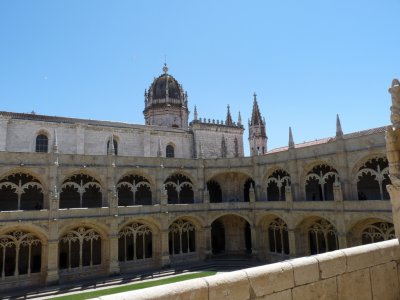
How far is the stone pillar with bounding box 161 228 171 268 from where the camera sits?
2861 centimetres

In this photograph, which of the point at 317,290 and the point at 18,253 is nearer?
the point at 317,290

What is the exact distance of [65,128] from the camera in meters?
31.5

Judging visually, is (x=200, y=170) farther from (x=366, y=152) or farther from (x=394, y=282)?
(x=394, y=282)

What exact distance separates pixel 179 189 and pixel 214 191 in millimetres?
5061

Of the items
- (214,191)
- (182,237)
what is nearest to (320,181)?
(214,191)

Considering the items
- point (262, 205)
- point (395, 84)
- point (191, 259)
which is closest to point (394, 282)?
point (395, 84)

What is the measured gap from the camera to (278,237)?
29.5 meters

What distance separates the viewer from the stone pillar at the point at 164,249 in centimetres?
2861

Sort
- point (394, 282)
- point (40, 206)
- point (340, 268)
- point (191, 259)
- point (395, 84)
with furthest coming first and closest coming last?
point (191, 259) → point (40, 206) → point (395, 84) → point (394, 282) → point (340, 268)

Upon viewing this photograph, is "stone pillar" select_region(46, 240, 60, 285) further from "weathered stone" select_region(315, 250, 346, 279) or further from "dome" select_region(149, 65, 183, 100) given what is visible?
"weathered stone" select_region(315, 250, 346, 279)

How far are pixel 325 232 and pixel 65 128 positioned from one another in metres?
25.5

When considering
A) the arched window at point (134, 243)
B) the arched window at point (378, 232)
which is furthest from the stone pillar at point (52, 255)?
the arched window at point (378, 232)

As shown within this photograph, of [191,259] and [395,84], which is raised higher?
[395,84]

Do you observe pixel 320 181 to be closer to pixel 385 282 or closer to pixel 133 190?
pixel 133 190
